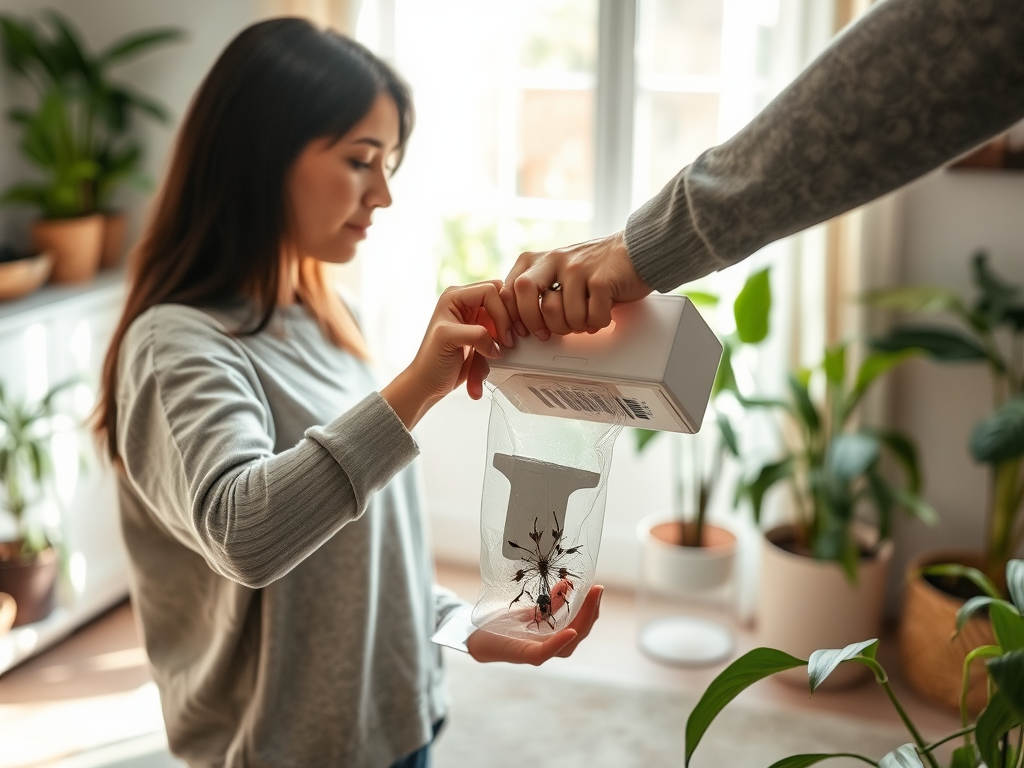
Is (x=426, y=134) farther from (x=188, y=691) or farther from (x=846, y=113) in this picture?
(x=846, y=113)

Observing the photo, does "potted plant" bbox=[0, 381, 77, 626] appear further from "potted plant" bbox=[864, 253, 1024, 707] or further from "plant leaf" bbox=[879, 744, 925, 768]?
"plant leaf" bbox=[879, 744, 925, 768]

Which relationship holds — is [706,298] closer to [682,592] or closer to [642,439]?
[642,439]

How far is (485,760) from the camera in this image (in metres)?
2.41

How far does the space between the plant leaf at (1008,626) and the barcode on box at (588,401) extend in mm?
381

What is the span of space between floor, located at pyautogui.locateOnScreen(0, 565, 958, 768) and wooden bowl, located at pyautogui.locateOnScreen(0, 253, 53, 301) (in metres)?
0.98

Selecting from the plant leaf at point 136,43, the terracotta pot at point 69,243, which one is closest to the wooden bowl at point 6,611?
the terracotta pot at point 69,243

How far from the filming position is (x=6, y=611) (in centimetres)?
245

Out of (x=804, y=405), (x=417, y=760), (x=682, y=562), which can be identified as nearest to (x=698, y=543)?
(x=682, y=562)

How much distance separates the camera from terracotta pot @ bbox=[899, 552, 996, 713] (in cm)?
247

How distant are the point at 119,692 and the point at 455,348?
2.08 meters

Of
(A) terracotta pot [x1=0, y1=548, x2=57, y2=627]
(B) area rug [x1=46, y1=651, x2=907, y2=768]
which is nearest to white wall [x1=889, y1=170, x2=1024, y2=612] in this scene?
(B) area rug [x1=46, y1=651, x2=907, y2=768]

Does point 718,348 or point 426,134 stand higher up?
point 426,134


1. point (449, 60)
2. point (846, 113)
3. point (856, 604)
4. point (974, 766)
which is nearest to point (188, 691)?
point (974, 766)

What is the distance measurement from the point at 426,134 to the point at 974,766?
8.80 ft
